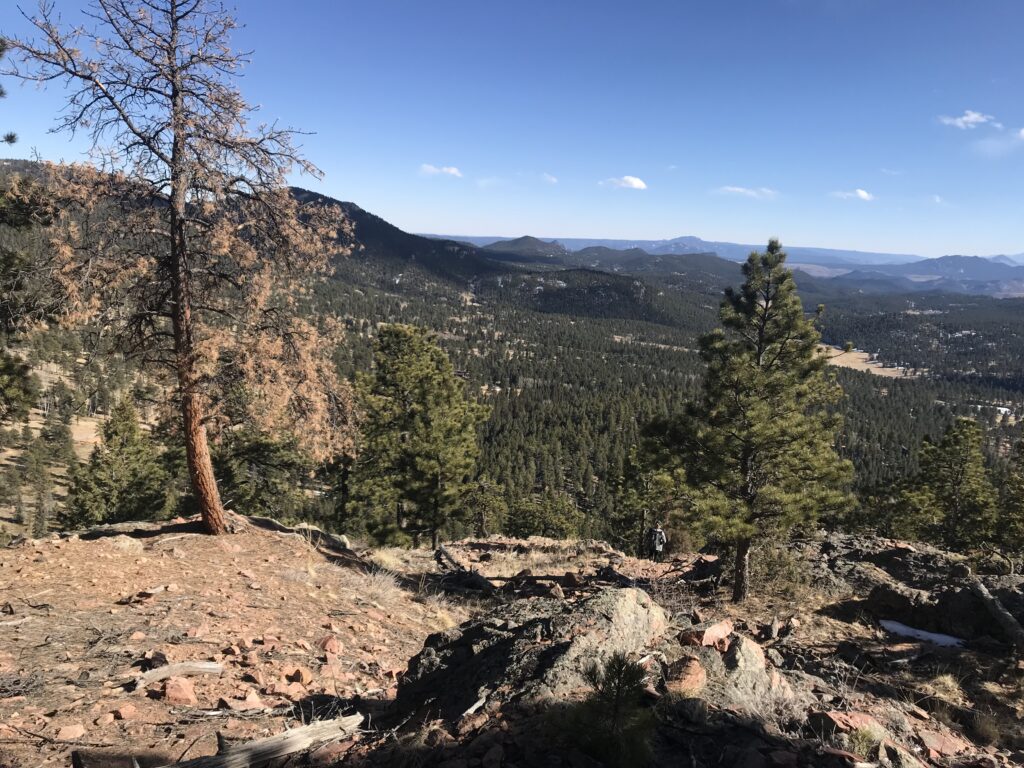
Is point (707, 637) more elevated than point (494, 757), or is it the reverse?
point (494, 757)

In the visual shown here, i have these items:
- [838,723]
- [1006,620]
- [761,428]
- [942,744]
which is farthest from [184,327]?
[1006,620]

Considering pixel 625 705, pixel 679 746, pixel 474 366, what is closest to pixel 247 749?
pixel 625 705

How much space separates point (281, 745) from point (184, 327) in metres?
7.36

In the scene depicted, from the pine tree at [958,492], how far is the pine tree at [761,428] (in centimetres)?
2178

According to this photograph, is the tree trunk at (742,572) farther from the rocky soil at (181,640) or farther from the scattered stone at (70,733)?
the scattered stone at (70,733)

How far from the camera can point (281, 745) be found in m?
3.54

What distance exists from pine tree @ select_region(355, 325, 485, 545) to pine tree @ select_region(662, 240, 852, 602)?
1095 cm

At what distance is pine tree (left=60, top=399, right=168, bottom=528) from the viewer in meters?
Result: 29.5

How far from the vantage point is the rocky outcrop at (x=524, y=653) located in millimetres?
4016

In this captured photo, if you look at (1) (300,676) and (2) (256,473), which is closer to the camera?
(1) (300,676)

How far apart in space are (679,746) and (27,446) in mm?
101931

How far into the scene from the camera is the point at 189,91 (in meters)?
8.25

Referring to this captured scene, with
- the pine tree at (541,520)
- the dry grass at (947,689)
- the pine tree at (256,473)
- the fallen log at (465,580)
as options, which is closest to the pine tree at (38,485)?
the pine tree at (256,473)

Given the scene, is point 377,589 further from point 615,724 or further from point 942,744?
point 942,744
